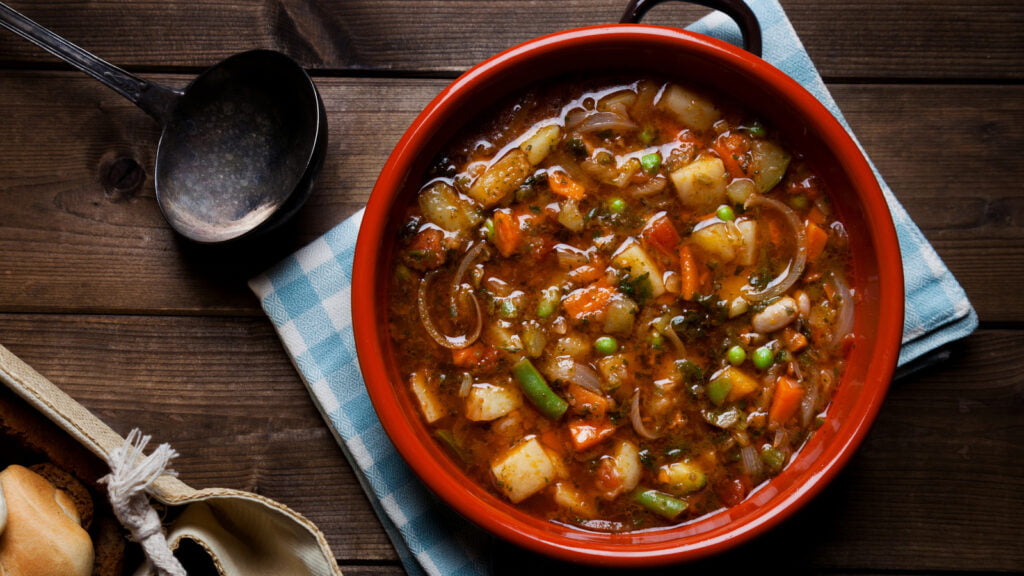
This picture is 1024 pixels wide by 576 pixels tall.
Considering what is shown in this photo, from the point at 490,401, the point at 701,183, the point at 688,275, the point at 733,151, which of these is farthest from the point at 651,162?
the point at 490,401

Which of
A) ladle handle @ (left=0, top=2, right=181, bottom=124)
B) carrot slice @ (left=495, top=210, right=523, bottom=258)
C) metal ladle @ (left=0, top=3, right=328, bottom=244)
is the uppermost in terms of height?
ladle handle @ (left=0, top=2, right=181, bottom=124)

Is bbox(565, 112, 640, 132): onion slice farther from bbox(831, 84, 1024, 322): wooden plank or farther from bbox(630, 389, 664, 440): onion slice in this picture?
bbox(831, 84, 1024, 322): wooden plank

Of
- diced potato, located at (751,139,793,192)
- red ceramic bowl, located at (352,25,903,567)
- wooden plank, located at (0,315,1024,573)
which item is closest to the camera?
red ceramic bowl, located at (352,25,903,567)

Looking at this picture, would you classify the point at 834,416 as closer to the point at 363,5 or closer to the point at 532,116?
the point at 532,116

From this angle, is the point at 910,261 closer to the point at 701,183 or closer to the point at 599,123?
the point at 701,183

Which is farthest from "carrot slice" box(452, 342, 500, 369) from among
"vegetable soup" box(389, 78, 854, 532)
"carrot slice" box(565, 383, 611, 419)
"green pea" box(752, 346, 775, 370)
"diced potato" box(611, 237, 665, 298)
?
"green pea" box(752, 346, 775, 370)

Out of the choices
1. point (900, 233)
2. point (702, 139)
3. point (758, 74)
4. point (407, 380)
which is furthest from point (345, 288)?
point (900, 233)

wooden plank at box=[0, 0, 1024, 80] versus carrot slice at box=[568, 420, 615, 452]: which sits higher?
wooden plank at box=[0, 0, 1024, 80]
